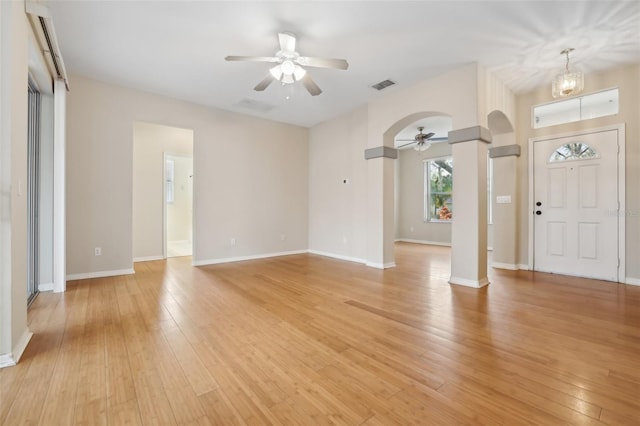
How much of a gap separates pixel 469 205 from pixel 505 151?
6.15ft

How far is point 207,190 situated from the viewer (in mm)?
5277

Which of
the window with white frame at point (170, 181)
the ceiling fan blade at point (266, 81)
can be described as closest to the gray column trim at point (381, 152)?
the ceiling fan blade at point (266, 81)

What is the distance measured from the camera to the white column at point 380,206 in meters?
4.91

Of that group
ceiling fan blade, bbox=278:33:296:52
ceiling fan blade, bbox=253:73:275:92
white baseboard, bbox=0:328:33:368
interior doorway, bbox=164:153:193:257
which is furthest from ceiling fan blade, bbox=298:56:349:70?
interior doorway, bbox=164:153:193:257

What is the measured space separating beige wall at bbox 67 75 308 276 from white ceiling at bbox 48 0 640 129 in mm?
553

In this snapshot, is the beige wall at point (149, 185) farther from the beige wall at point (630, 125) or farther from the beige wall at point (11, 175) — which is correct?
the beige wall at point (630, 125)

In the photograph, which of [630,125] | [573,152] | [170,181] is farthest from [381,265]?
[170,181]

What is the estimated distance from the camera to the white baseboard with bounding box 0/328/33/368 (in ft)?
5.96

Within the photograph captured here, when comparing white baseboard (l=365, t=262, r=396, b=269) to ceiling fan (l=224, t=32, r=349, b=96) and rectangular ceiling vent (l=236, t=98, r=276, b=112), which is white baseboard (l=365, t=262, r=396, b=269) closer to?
ceiling fan (l=224, t=32, r=349, b=96)

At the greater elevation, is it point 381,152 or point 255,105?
point 255,105

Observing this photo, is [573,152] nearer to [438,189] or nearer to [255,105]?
[438,189]

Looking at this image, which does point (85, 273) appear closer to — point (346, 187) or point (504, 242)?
point (346, 187)

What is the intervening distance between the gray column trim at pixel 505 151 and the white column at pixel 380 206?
1779mm

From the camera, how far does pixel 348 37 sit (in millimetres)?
3168
